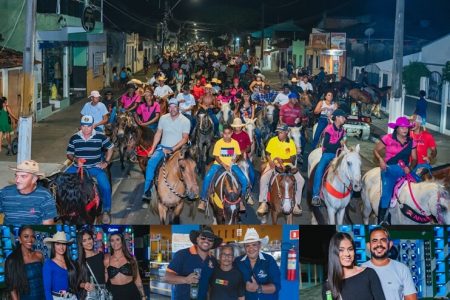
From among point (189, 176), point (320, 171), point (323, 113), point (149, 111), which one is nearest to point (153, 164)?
point (189, 176)

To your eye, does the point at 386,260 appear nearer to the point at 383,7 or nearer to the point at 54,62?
the point at 54,62

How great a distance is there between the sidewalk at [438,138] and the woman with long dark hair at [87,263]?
1692 centimetres

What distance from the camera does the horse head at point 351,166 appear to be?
13.6 m

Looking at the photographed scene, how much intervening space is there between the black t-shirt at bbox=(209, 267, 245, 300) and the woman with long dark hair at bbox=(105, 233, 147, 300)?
2.65 ft

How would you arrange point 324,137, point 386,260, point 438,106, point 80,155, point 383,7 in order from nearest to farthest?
1. point 386,260
2. point 80,155
3. point 324,137
4. point 438,106
5. point 383,7

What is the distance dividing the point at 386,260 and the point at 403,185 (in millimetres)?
4630

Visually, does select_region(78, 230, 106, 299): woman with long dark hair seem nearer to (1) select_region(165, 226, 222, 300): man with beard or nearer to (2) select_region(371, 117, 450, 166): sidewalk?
(1) select_region(165, 226, 222, 300): man with beard

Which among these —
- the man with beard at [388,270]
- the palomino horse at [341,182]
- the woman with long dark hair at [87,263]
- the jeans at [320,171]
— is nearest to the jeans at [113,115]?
the jeans at [320,171]

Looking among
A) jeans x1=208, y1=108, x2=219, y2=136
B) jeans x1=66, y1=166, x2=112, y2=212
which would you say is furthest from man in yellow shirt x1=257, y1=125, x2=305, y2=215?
jeans x1=208, y1=108, x2=219, y2=136

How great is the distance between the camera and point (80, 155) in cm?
1298

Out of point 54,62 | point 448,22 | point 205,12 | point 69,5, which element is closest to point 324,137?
point 54,62

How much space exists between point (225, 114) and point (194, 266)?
1495cm

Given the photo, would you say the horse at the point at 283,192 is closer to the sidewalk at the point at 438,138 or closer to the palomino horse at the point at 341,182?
the palomino horse at the point at 341,182

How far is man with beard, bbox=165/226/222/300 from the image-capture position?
946 cm
